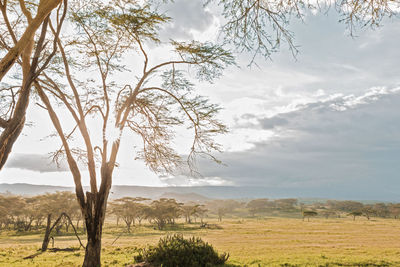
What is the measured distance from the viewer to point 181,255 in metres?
10.7

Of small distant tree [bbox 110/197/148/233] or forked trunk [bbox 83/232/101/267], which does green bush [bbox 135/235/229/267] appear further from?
small distant tree [bbox 110/197/148/233]

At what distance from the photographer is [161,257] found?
424 inches

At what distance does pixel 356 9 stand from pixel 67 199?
2338 inches

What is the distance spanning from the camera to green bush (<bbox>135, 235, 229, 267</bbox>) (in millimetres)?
10383

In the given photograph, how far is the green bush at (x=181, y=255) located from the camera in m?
10.4

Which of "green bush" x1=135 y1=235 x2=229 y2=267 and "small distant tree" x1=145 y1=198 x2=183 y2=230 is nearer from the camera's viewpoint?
"green bush" x1=135 y1=235 x2=229 y2=267

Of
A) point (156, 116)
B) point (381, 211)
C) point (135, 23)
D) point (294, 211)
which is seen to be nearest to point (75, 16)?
point (135, 23)

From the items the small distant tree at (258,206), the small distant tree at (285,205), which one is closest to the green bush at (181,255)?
the small distant tree at (258,206)

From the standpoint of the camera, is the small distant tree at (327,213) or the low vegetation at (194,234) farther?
the small distant tree at (327,213)

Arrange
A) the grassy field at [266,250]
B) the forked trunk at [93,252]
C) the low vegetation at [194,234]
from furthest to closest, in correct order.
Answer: the low vegetation at [194,234] → the grassy field at [266,250] → the forked trunk at [93,252]

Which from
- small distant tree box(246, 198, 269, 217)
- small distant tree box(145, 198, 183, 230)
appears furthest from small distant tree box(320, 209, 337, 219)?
small distant tree box(145, 198, 183, 230)

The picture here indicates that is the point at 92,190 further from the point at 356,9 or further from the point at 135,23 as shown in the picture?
the point at 356,9

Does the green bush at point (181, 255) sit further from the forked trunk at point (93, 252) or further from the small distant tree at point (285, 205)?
the small distant tree at point (285, 205)

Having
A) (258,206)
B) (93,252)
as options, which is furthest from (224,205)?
(93,252)
